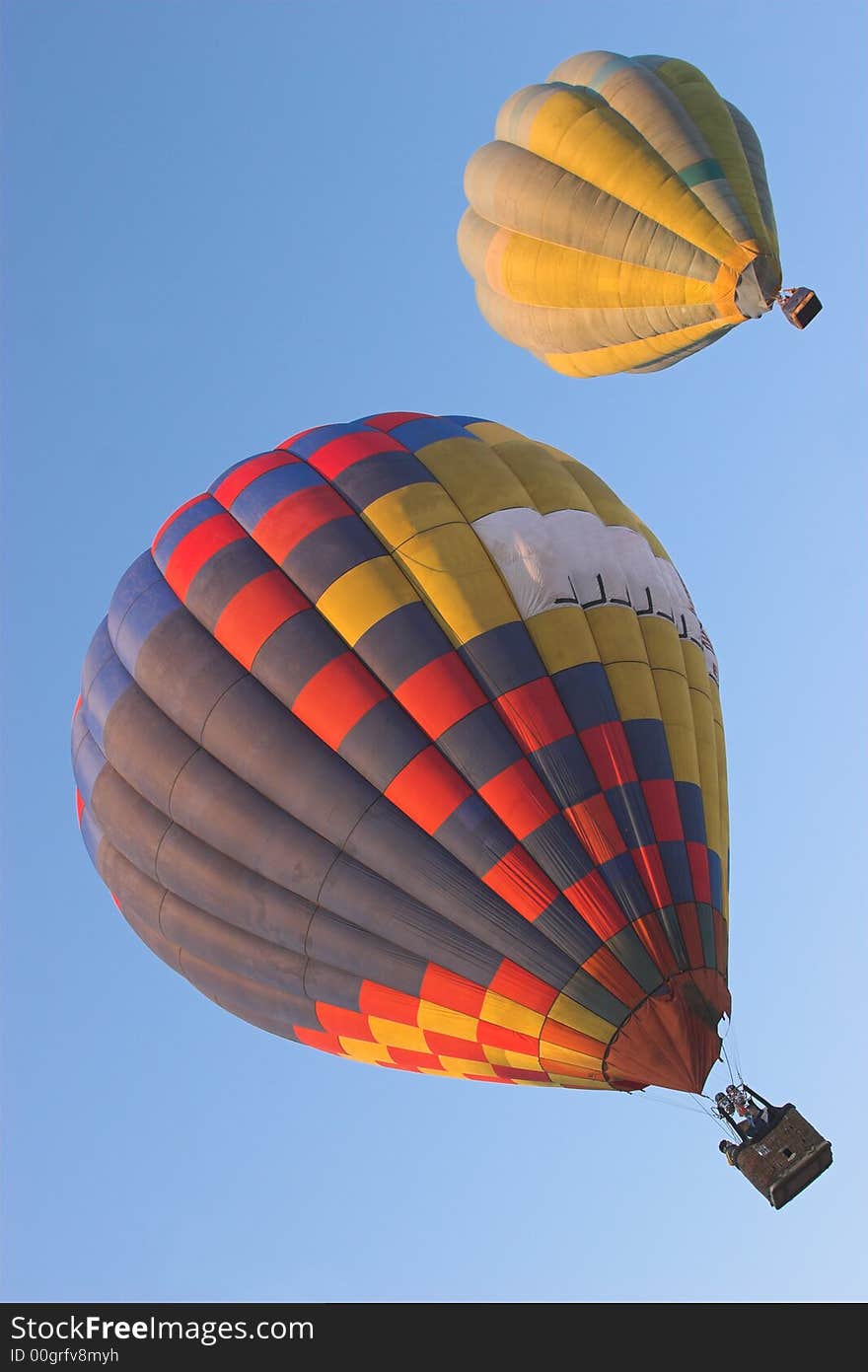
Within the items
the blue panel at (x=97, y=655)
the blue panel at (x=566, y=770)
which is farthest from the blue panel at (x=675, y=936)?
the blue panel at (x=97, y=655)

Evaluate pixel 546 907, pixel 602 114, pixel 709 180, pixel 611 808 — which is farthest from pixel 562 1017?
pixel 602 114

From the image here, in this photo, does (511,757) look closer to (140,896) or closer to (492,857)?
(492,857)

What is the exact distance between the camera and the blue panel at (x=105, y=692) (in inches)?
514

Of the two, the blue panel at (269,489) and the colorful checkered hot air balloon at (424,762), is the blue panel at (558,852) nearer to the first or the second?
the colorful checkered hot air balloon at (424,762)

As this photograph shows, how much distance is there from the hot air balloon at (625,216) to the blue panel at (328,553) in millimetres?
5803

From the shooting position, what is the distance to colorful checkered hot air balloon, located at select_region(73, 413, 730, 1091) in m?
10.3

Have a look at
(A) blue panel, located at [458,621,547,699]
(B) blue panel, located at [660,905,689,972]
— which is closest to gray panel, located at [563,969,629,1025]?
(B) blue panel, located at [660,905,689,972]

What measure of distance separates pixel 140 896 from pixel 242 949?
1.40 metres

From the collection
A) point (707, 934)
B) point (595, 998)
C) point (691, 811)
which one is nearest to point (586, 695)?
point (691, 811)

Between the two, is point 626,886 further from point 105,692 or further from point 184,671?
point 105,692

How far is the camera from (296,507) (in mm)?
12594

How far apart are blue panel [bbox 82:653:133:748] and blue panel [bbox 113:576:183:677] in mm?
108

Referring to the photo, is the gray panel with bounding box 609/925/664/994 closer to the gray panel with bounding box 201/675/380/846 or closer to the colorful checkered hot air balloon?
the colorful checkered hot air balloon

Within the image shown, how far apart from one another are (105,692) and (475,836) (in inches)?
173
